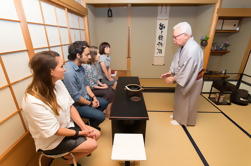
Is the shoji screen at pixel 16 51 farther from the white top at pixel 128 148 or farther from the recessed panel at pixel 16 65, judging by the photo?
the white top at pixel 128 148

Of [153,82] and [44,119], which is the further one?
[153,82]

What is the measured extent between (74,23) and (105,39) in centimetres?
157

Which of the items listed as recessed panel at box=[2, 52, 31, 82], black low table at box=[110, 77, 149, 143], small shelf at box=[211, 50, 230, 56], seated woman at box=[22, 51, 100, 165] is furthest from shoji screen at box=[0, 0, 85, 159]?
small shelf at box=[211, 50, 230, 56]

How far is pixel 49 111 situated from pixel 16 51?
0.64m

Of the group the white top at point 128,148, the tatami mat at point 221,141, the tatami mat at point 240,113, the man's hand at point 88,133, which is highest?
the man's hand at point 88,133

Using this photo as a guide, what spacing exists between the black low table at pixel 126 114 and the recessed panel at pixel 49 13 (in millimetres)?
1254

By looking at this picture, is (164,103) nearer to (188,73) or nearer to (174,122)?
(174,122)

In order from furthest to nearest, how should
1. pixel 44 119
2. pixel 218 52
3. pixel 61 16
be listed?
pixel 218 52
pixel 61 16
pixel 44 119

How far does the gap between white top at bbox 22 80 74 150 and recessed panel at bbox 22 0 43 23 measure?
781 mm

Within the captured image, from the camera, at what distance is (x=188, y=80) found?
1.79m

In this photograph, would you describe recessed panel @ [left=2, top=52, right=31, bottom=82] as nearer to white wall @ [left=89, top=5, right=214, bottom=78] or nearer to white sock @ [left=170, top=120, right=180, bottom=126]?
white sock @ [left=170, top=120, right=180, bottom=126]

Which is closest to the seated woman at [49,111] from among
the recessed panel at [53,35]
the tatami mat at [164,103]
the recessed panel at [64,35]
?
the recessed panel at [53,35]

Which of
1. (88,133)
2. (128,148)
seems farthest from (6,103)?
(128,148)

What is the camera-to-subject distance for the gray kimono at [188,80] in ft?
5.59
